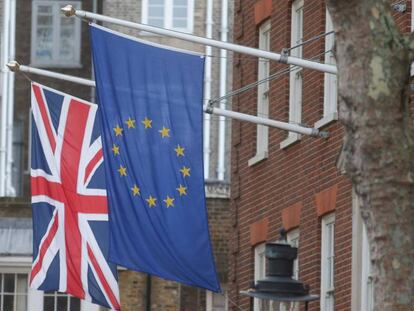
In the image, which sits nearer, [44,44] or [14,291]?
[14,291]

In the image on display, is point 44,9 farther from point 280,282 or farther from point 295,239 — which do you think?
point 280,282

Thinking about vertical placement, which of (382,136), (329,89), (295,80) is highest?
(295,80)

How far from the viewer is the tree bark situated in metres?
20.0

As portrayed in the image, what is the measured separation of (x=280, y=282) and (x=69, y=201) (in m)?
10.0

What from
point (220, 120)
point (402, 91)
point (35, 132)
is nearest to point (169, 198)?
point (35, 132)

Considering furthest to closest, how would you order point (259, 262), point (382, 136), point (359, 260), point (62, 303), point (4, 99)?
point (4, 99) → point (62, 303) → point (259, 262) → point (359, 260) → point (382, 136)

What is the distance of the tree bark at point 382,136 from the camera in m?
20.0

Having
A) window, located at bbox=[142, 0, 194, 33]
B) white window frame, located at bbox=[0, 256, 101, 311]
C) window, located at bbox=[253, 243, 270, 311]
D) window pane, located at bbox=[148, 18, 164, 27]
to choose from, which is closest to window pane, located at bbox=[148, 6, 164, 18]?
window, located at bbox=[142, 0, 194, 33]

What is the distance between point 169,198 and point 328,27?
252 inches

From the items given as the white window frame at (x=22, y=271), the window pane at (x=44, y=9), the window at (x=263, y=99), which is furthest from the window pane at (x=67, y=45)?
the window at (x=263, y=99)

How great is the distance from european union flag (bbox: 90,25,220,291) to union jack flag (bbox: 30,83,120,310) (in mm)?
3318

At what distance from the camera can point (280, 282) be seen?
24000 millimetres

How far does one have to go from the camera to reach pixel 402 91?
2016cm

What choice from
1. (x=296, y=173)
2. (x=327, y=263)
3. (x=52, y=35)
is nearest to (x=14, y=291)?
(x=52, y=35)
